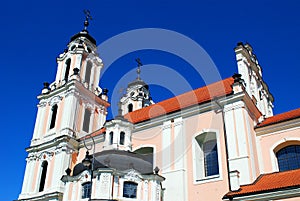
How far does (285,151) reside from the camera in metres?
18.5

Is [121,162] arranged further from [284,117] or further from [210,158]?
[284,117]

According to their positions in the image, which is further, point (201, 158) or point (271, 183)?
point (201, 158)

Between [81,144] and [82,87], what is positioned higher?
[82,87]

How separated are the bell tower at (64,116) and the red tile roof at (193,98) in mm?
5525

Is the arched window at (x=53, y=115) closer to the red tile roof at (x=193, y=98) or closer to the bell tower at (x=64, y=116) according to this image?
the bell tower at (x=64, y=116)

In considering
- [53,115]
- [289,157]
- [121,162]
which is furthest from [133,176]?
[53,115]

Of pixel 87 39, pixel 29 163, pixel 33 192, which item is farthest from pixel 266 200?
pixel 87 39

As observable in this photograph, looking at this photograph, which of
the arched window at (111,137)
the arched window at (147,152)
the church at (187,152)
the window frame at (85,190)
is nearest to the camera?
the church at (187,152)

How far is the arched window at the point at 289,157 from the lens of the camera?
17.9m

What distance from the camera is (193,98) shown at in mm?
22719

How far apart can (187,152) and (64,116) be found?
12.0 meters

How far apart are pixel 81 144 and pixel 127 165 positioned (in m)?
8.88

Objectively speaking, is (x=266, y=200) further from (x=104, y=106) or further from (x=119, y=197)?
(x=104, y=106)

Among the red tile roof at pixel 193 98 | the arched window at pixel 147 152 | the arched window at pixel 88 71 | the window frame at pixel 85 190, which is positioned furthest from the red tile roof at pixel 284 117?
the arched window at pixel 88 71
